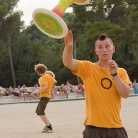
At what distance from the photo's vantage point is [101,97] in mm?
3953

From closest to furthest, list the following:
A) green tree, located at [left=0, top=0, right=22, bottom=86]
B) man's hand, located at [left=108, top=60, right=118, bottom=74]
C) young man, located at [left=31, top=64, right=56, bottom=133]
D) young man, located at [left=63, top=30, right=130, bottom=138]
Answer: man's hand, located at [left=108, top=60, right=118, bottom=74] → young man, located at [left=63, top=30, right=130, bottom=138] → young man, located at [left=31, top=64, right=56, bottom=133] → green tree, located at [left=0, top=0, right=22, bottom=86]

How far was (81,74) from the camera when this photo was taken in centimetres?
407

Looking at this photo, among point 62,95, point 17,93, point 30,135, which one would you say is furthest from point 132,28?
point 30,135

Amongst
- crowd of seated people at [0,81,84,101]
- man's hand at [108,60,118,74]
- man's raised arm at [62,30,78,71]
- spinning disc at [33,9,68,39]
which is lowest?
crowd of seated people at [0,81,84,101]

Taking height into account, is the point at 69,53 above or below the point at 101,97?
above

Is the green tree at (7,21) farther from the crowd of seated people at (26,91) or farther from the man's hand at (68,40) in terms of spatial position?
the man's hand at (68,40)

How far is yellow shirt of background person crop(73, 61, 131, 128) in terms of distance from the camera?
3.95 m

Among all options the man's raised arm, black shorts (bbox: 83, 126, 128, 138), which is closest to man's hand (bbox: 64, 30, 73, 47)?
the man's raised arm

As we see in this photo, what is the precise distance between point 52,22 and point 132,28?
131ft

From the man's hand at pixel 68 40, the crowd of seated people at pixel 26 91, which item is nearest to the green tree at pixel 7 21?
the crowd of seated people at pixel 26 91

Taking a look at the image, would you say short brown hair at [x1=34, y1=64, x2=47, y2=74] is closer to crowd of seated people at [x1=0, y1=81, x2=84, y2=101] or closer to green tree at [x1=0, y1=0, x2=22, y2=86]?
crowd of seated people at [x1=0, y1=81, x2=84, y2=101]

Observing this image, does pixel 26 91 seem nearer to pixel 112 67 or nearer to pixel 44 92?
pixel 44 92

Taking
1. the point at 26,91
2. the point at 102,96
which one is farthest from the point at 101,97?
the point at 26,91

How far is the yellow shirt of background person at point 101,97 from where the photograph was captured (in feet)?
13.0
